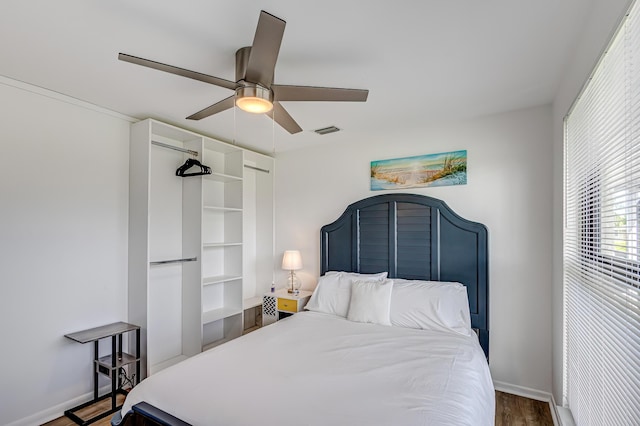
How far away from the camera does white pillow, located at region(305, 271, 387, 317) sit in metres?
3.14

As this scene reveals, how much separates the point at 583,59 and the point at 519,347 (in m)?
2.30

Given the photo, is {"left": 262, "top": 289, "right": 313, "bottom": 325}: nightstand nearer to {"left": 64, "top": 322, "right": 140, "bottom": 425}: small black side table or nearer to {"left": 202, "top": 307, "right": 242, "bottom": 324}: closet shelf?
{"left": 202, "top": 307, "right": 242, "bottom": 324}: closet shelf

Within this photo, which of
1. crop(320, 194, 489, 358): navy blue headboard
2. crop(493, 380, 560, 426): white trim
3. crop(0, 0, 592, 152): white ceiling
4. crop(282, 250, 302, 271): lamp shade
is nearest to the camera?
crop(0, 0, 592, 152): white ceiling

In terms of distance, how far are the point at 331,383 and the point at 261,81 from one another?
1668 mm

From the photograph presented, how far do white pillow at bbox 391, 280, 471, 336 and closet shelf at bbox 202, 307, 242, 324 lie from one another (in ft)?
6.09

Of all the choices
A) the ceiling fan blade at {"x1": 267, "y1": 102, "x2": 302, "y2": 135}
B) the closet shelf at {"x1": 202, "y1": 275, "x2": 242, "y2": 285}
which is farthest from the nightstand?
the ceiling fan blade at {"x1": 267, "y1": 102, "x2": 302, "y2": 135}

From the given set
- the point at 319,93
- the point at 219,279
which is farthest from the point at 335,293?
the point at 319,93

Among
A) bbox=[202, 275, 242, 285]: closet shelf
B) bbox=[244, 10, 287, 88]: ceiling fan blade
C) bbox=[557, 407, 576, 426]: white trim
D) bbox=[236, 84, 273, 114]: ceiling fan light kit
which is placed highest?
bbox=[244, 10, 287, 88]: ceiling fan blade

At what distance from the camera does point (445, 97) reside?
2.65 meters

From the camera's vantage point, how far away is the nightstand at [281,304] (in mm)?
3590

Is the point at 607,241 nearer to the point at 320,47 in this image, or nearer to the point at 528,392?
the point at 320,47

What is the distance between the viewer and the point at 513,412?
8.49 ft

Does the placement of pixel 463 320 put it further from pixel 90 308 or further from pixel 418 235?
pixel 90 308

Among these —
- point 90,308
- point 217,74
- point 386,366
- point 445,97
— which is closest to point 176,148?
point 217,74
